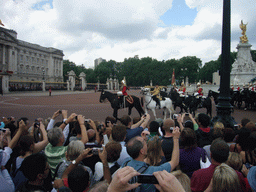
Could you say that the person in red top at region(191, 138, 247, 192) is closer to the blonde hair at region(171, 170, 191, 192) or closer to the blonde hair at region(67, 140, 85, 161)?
the blonde hair at region(171, 170, 191, 192)

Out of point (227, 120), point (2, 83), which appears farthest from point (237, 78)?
point (2, 83)

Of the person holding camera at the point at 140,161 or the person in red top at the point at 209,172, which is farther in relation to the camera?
the person in red top at the point at 209,172

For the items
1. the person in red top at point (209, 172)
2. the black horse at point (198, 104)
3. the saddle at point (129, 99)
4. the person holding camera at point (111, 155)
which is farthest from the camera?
the black horse at point (198, 104)

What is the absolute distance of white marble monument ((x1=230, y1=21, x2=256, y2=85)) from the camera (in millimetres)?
33250

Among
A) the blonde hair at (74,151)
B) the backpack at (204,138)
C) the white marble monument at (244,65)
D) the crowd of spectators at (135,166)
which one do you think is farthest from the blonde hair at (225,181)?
the white marble monument at (244,65)

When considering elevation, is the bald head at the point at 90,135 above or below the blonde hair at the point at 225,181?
below

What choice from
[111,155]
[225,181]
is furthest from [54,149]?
[225,181]

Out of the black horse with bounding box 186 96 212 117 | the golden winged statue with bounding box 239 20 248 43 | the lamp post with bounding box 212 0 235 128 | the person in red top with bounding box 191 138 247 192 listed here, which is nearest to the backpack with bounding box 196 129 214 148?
the person in red top with bounding box 191 138 247 192

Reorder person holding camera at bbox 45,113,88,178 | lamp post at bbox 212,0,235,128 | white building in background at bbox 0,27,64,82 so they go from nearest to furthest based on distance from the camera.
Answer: person holding camera at bbox 45,113,88,178 < lamp post at bbox 212,0,235,128 < white building in background at bbox 0,27,64,82

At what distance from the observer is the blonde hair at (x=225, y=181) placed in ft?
5.43

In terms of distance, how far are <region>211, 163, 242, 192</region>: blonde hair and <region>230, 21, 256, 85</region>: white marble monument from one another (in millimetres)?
36867

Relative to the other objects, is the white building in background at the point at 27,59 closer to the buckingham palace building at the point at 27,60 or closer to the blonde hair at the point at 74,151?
the buckingham palace building at the point at 27,60

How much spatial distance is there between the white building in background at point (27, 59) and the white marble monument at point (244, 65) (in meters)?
55.9

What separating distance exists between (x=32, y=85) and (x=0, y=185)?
160 ft
